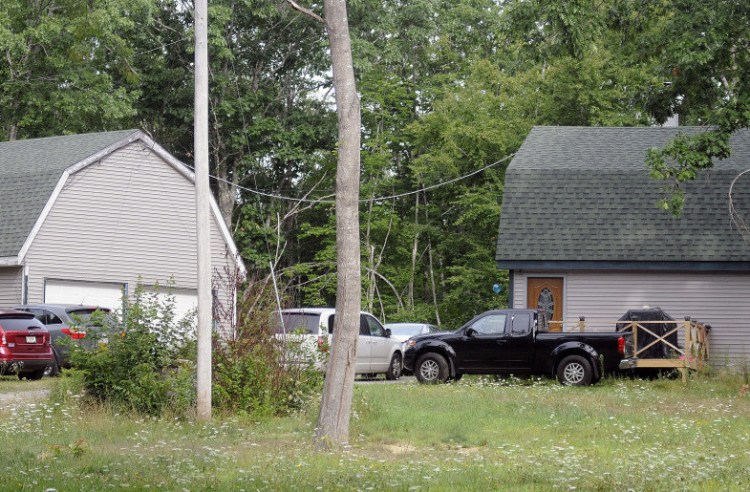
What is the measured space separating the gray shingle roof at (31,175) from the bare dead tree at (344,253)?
19.8m

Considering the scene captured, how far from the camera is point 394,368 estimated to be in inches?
1203

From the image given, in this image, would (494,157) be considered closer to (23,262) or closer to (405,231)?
(405,231)

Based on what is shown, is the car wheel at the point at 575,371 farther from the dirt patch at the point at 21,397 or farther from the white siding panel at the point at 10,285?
the white siding panel at the point at 10,285

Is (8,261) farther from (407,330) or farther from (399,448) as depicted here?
(399,448)

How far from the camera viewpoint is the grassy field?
11.2m

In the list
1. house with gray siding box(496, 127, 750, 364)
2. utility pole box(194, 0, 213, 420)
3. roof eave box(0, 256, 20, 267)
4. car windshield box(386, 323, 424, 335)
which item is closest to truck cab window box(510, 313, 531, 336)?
house with gray siding box(496, 127, 750, 364)

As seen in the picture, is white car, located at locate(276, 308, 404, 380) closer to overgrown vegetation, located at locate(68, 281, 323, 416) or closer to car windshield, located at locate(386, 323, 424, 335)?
overgrown vegetation, located at locate(68, 281, 323, 416)

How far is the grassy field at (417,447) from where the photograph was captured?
442 inches

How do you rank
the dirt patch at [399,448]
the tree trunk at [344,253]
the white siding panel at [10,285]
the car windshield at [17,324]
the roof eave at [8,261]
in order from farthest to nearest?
the white siding panel at [10,285], the roof eave at [8,261], the car windshield at [17,324], the tree trunk at [344,253], the dirt patch at [399,448]

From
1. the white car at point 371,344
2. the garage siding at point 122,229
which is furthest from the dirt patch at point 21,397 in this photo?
the garage siding at point 122,229

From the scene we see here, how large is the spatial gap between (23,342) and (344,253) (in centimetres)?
1317

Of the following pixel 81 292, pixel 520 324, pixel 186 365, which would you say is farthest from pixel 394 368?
pixel 186 365

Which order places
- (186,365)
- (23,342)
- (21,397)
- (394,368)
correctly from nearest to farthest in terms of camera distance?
(186,365) < (21,397) < (23,342) < (394,368)

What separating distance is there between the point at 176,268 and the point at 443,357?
13.1 m
